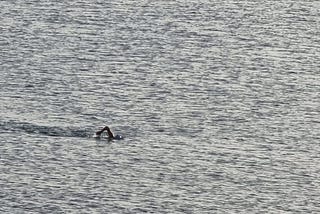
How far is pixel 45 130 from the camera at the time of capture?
9288 centimetres

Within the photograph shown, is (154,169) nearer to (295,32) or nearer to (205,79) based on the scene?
(205,79)

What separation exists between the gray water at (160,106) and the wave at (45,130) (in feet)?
0.46

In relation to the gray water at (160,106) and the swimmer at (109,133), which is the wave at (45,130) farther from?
the swimmer at (109,133)

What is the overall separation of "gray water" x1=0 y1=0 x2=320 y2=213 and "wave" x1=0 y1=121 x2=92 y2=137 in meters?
0.14

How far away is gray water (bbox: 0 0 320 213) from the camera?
83.6m

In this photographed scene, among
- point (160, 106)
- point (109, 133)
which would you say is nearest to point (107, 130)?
point (109, 133)

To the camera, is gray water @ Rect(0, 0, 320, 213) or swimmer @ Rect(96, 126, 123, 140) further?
swimmer @ Rect(96, 126, 123, 140)

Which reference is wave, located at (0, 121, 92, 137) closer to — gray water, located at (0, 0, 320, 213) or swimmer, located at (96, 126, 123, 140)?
gray water, located at (0, 0, 320, 213)

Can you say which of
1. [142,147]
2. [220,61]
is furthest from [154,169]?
[220,61]

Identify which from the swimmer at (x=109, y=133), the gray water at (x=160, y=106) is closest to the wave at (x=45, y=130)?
the gray water at (x=160, y=106)

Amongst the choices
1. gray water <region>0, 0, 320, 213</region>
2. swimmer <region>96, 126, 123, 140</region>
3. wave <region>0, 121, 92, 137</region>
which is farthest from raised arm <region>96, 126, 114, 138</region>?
wave <region>0, 121, 92, 137</region>

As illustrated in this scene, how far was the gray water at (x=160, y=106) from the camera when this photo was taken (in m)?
83.6

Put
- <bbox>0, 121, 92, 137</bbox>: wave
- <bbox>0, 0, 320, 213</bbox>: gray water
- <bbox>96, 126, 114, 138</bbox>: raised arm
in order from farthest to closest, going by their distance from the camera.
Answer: <bbox>0, 121, 92, 137</bbox>: wave
<bbox>96, 126, 114, 138</bbox>: raised arm
<bbox>0, 0, 320, 213</bbox>: gray water

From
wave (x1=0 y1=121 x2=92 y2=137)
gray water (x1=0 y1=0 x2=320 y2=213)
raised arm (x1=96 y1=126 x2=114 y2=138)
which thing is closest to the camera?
gray water (x1=0 y1=0 x2=320 y2=213)
